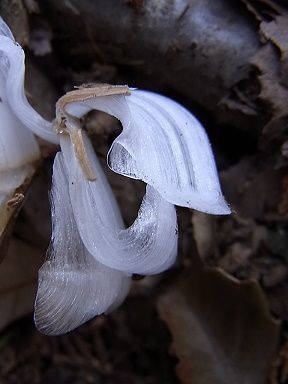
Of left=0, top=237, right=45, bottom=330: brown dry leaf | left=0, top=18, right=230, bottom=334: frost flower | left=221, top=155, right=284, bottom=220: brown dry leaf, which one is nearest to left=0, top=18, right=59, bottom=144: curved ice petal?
left=0, top=18, right=230, bottom=334: frost flower

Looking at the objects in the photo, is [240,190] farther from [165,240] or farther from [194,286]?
[165,240]

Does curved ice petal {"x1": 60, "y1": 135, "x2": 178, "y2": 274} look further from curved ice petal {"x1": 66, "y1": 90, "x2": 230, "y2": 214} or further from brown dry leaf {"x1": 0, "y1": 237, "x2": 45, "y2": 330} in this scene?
brown dry leaf {"x1": 0, "y1": 237, "x2": 45, "y2": 330}

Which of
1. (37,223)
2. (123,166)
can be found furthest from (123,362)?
(123,166)

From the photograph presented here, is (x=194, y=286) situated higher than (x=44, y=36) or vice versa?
(x=44, y=36)

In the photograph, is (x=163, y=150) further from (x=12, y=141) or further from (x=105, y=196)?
Answer: (x=12, y=141)

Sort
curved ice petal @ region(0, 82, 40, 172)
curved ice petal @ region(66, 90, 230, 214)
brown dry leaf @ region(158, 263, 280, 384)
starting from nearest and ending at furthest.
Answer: curved ice petal @ region(66, 90, 230, 214) < curved ice petal @ region(0, 82, 40, 172) < brown dry leaf @ region(158, 263, 280, 384)

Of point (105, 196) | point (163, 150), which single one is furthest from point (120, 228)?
point (163, 150)

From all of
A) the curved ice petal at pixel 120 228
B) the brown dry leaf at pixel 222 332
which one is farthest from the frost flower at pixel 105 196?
the brown dry leaf at pixel 222 332
